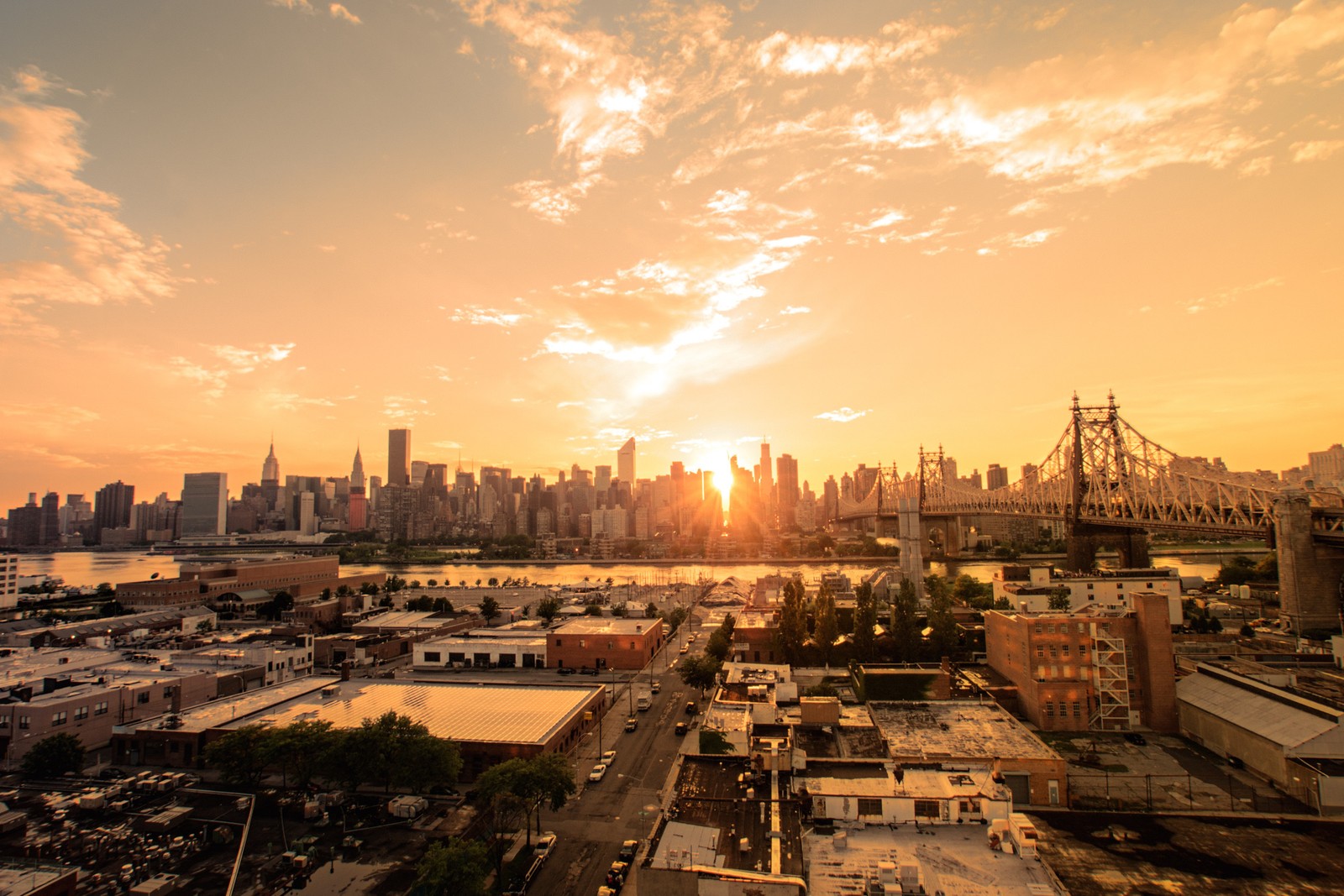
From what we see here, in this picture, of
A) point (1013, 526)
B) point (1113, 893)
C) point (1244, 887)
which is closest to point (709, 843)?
point (1113, 893)

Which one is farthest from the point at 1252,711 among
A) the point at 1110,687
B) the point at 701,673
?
the point at 701,673

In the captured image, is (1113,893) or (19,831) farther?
(19,831)

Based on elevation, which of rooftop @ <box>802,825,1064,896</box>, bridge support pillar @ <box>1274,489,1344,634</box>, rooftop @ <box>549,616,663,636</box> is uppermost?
bridge support pillar @ <box>1274,489,1344,634</box>

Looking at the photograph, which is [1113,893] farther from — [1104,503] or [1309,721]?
[1104,503]

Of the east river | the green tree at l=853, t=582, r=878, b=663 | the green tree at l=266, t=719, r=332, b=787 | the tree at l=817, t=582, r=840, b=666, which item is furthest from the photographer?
the east river

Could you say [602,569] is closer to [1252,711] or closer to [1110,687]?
[1110,687]

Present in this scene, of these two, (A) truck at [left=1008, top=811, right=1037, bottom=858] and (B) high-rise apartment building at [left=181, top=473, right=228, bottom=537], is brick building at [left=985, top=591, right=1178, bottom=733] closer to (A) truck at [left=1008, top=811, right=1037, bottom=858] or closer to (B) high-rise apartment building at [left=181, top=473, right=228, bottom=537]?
(A) truck at [left=1008, top=811, right=1037, bottom=858]

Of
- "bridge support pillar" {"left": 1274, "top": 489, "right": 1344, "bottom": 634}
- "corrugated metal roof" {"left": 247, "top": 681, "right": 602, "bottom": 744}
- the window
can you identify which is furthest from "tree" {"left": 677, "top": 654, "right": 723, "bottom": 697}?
"bridge support pillar" {"left": 1274, "top": 489, "right": 1344, "bottom": 634}

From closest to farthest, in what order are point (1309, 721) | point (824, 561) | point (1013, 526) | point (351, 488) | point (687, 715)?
point (1309, 721), point (687, 715), point (824, 561), point (1013, 526), point (351, 488)
